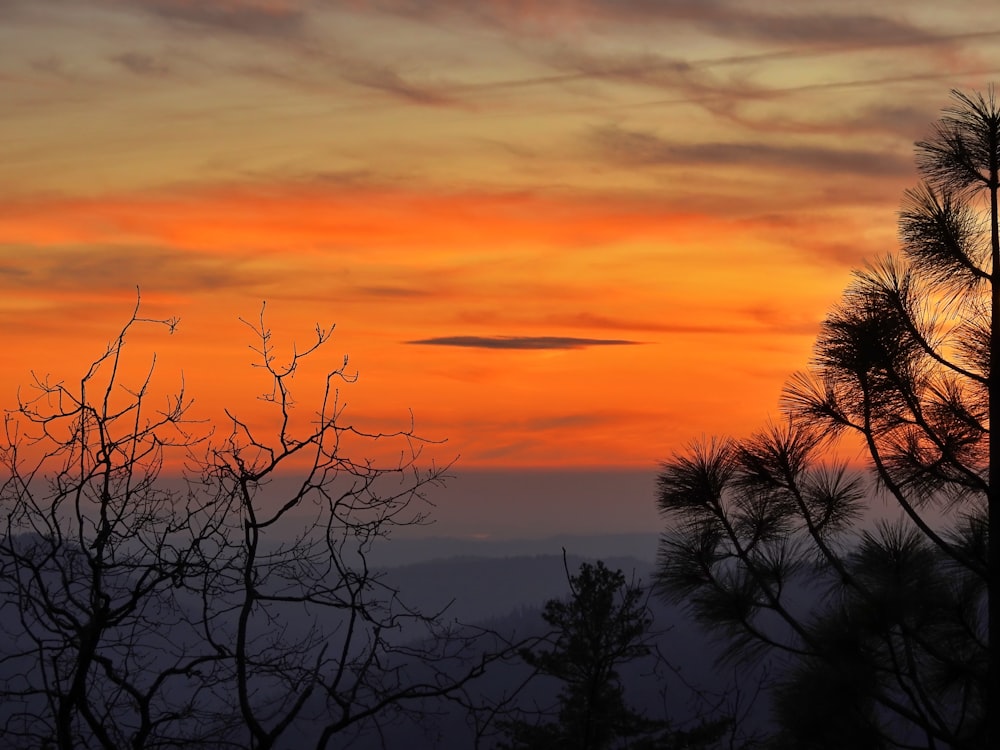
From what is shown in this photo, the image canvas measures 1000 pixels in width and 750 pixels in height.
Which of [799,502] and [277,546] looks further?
[799,502]

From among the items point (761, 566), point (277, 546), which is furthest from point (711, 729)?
point (277, 546)

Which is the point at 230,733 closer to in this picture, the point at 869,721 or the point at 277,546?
the point at 277,546

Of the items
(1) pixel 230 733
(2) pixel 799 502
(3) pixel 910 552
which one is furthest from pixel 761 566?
(1) pixel 230 733

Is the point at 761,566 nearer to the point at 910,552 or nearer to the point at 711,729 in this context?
the point at 910,552

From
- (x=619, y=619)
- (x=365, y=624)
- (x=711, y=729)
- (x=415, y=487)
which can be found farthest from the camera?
(x=711, y=729)

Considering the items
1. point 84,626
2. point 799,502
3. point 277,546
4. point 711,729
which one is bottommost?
point 711,729

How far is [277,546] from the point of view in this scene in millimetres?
5645

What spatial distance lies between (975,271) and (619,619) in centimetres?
419

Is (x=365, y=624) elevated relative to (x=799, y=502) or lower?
lower

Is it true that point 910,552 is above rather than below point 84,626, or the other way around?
above

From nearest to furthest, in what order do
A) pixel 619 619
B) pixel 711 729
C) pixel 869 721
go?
pixel 619 619, pixel 869 721, pixel 711 729

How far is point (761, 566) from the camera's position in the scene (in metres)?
9.07

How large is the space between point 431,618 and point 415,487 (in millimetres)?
799

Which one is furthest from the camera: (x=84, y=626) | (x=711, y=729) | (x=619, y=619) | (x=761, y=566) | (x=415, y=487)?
(x=711, y=729)
